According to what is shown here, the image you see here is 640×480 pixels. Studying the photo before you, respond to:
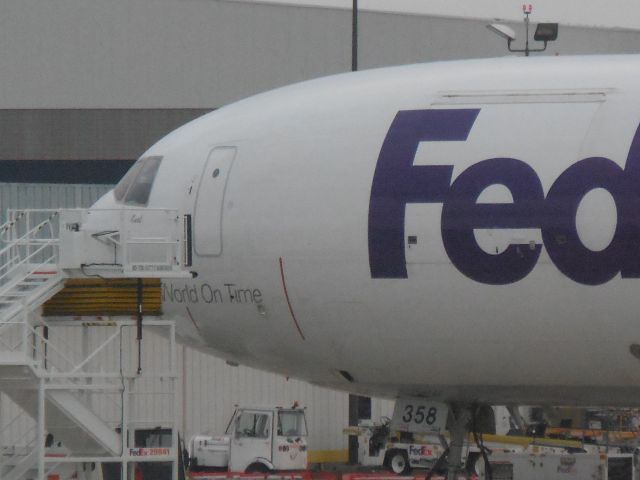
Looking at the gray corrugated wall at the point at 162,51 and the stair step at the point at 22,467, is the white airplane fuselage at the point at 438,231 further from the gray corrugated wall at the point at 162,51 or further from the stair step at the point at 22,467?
the gray corrugated wall at the point at 162,51

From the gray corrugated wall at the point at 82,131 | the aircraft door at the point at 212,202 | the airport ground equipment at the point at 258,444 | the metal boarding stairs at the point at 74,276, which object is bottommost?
the airport ground equipment at the point at 258,444

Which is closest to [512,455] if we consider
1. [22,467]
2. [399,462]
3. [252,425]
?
[22,467]

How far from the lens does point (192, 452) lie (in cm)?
3922

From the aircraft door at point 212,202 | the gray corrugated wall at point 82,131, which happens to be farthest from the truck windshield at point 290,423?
the aircraft door at point 212,202

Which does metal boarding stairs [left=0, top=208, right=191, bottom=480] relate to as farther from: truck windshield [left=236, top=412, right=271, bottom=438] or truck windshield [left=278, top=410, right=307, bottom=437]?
truck windshield [left=278, top=410, right=307, bottom=437]

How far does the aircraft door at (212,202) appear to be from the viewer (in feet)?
64.1

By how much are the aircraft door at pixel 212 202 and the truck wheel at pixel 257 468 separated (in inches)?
754

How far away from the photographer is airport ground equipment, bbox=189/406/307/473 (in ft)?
126

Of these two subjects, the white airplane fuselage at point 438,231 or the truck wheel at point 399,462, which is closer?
the white airplane fuselage at point 438,231

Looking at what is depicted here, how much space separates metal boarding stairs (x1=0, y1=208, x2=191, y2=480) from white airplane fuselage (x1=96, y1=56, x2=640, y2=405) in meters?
0.61

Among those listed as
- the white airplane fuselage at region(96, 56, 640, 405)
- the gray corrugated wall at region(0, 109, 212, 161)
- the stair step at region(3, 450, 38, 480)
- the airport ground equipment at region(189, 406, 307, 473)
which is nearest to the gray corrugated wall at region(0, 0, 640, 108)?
the gray corrugated wall at region(0, 109, 212, 161)

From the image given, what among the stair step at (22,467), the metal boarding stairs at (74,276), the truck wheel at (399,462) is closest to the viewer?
the metal boarding stairs at (74,276)

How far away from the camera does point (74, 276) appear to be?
822 inches

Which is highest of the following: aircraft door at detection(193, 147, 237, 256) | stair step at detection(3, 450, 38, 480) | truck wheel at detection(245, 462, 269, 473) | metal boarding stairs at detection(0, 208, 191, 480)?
aircraft door at detection(193, 147, 237, 256)
